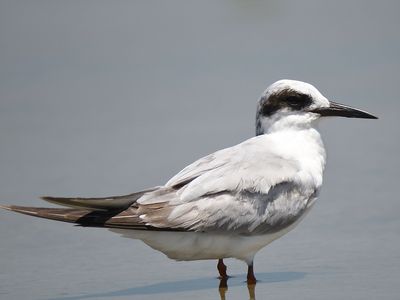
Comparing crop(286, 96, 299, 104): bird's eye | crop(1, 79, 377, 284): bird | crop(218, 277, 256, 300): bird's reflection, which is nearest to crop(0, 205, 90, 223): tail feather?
crop(1, 79, 377, 284): bird

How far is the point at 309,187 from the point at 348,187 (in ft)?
4.56

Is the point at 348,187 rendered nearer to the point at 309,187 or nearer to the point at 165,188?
the point at 309,187

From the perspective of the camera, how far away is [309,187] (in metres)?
7.38

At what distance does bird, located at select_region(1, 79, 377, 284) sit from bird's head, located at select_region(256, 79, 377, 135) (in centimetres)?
18

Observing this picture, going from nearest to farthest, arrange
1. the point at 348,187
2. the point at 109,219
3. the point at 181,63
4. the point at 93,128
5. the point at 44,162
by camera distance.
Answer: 1. the point at 109,219
2. the point at 348,187
3. the point at 44,162
4. the point at 93,128
5. the point at 181,63

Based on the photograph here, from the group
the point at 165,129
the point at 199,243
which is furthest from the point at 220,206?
the point at 165,129

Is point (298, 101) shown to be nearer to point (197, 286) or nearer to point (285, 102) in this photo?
point (285, 102)

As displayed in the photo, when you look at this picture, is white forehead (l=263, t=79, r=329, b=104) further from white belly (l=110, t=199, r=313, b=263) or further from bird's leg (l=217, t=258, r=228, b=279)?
bird's leg (l=217, t=258, r=228, b=279)

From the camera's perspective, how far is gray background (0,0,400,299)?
737 centimetres

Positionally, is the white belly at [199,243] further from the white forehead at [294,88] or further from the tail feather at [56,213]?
the white forehead at [294,88]

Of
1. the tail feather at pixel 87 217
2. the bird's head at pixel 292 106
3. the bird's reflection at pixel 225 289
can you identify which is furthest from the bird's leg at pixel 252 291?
the bird's head at pixel 292 106

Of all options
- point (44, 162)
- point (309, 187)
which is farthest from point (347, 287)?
point (44, 162)

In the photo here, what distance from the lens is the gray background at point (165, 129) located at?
737 centimetres


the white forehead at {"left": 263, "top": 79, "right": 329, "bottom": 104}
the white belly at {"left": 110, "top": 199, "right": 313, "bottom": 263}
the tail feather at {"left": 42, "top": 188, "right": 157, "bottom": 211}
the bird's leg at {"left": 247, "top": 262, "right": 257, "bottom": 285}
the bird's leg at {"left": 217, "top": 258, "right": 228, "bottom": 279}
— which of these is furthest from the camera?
the white forehead at {"left": 263, "top": 79, "right": 329, "bottom": 104}
